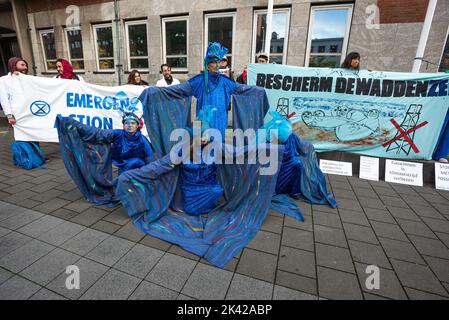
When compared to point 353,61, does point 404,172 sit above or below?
below

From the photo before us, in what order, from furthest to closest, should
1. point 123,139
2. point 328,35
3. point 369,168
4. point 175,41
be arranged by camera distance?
1. point 175,41
2. point 328,35
3. point 369,168
4. point 123,139

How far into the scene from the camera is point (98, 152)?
10.3 feet

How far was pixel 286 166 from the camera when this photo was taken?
11.2 ft

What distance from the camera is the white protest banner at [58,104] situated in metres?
4.27

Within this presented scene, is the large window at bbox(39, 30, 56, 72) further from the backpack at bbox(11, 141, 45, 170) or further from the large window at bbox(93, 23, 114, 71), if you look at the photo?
the backpack at bbox(11, 141, 45, 170)

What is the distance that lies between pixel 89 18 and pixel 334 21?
8668 mm

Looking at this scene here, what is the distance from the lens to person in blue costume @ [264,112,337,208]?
10.8ft

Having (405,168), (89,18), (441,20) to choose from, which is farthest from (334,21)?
(89,18)

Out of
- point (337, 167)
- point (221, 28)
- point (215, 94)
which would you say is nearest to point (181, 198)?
point (215, 94)

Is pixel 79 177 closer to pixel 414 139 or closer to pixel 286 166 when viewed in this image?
pixel 286 166

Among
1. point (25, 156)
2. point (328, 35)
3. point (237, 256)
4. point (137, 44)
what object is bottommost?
point (237, 256)

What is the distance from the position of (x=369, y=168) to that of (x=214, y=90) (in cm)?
328

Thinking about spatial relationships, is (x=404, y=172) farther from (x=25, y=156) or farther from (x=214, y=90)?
(x=25, y=156)

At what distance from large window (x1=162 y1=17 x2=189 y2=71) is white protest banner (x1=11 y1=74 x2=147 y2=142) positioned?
4060mm
